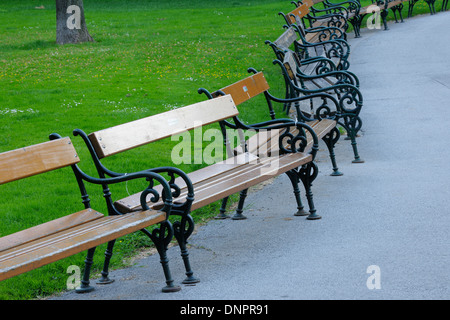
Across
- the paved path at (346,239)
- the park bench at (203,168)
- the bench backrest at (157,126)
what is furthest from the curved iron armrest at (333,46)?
the bench backrest at (157,126)

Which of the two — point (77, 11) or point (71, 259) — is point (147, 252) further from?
point (77, 11)

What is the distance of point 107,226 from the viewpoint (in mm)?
4512

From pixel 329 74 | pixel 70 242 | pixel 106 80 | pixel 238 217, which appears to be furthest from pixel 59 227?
pixel 106 80

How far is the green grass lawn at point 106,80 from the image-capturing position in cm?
641

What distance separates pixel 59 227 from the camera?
469cm

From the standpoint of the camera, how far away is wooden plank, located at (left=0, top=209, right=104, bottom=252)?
174 inches

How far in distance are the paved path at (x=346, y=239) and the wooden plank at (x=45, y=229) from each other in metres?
0.48

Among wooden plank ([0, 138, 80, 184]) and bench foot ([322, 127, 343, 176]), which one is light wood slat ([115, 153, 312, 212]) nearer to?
wooden plank ([0, 138, 80, 184])

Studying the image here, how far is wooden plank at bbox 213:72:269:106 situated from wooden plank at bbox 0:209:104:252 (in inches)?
88.7

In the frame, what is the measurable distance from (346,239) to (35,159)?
2400mm

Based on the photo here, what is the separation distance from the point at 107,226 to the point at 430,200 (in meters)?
3.18

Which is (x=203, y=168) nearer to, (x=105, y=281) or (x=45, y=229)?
(x=105, y=281)
